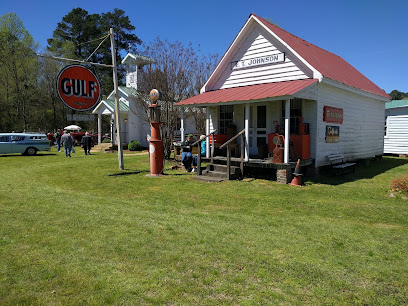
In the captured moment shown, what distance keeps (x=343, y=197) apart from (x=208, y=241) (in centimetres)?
488

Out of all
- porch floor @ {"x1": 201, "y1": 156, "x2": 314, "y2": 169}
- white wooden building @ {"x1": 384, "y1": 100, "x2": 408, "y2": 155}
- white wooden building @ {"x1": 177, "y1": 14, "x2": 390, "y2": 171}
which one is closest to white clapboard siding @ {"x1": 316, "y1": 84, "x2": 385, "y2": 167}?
white wooden building @ {"x1": 177, "y1": 14, "x2": 390, "y2": 171}

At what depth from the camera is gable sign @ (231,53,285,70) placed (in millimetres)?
11800

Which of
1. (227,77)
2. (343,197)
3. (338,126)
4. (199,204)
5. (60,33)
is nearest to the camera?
(199,204)

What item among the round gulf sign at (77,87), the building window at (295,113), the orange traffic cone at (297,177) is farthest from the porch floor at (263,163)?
the round gulf sign at (77,87)

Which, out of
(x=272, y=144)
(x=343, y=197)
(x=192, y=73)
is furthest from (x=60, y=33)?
(x=343, y=197)

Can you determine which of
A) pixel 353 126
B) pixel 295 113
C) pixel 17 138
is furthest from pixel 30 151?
pixel 353 126

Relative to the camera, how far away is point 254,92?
36.2ft

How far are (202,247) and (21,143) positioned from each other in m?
19.3

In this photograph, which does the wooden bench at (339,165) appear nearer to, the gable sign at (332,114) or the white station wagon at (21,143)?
the gable sign at (332,114)

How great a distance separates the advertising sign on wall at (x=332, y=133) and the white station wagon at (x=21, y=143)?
58.5 ft

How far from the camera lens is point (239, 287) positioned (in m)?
3.30

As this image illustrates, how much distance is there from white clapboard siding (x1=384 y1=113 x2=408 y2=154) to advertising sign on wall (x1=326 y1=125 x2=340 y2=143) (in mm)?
9049

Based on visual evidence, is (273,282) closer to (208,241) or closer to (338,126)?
(208,241)

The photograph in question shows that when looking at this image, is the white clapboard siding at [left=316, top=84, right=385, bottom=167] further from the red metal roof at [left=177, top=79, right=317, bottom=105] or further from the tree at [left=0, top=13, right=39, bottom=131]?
the tree at [left=0, top=13, right=39, bottom=131]
